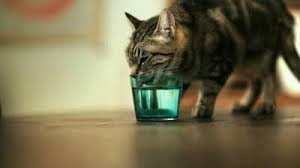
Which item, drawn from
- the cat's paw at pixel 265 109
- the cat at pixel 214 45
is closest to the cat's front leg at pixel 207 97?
the cat at pixel 214 45

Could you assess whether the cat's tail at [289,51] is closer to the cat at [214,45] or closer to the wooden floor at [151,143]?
the cat at [214,45]

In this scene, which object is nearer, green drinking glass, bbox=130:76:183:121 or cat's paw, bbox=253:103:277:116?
green drinking glass, bbox=130:76:183:121

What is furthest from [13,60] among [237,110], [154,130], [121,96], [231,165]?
[231,165]

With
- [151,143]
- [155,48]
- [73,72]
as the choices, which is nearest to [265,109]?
[155,48]

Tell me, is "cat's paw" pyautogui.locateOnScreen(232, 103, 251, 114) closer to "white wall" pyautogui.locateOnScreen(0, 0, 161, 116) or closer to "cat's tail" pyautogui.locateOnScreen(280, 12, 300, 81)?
"cat's tail" pyautogui.locateOnScreen(280, 12, 300, 81)

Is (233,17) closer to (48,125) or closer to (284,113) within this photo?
(284,113)

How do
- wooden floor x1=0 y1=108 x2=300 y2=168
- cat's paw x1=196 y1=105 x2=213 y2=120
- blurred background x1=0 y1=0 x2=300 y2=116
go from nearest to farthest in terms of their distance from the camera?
wooden floor x1=0 y1=108 x2=300 y2=168, cat's paw x1=196 y1=105 x2=213 y2=120, blurred background x1=0 y1=0 x2=300 y2=116

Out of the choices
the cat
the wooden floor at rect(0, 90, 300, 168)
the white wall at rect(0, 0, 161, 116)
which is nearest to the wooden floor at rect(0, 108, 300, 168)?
the wooden floor at rect(0, 90, 300, 168)
